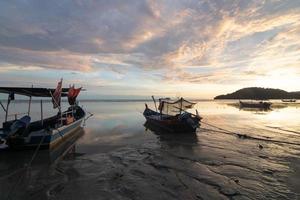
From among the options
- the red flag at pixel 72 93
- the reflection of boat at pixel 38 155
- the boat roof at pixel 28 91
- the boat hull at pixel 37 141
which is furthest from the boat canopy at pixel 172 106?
the boat hull at pixel 37 141

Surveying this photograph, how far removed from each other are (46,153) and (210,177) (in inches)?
357

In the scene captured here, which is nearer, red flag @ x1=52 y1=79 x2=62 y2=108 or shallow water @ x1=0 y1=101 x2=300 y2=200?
shallow water @ x1=0 y1=101 x2=300 y2=200

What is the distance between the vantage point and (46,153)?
1291cm

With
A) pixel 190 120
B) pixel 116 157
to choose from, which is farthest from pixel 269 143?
pixel 116 157

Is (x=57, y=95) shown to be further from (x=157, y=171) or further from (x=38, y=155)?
(x=157, y=171)

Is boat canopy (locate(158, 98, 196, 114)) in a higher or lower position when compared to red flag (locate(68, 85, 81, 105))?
lower

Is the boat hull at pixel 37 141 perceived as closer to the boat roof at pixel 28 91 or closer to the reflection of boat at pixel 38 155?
the reflection of boat at pixel 38 155

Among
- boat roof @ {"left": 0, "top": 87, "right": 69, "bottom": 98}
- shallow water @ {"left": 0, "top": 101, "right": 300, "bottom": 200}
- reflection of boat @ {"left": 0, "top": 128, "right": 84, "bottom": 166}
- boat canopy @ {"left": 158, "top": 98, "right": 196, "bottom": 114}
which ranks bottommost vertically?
reflection of boat @ {"left": 0, "top": 128, "right": 84, "bottom": 166}

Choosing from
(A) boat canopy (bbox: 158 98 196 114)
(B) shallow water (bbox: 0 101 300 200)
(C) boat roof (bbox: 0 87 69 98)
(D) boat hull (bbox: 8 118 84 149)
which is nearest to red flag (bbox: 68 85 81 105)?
(C) boat roof (bbox: 0 87 69 98)

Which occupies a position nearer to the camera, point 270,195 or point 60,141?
point 270,195

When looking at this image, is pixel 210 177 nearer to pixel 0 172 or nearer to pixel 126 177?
pixel 126 177

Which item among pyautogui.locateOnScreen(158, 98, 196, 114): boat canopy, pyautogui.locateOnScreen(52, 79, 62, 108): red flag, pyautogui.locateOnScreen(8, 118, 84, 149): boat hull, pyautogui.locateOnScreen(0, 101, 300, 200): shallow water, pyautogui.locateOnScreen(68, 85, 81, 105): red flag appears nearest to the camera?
pyautogui.locateOnScreen(0, 101, 300, 200): shallow water

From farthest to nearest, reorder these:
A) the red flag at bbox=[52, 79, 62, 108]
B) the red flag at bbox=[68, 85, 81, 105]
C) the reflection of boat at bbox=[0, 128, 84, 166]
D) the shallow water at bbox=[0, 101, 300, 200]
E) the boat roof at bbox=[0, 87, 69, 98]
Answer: the red flag at bbox=[68, 85, 81, 105] → the red flag at bbox=[52, 79, 62, 108] → the boat roof at bbox=[0, 87, 69, 98] → the reflection of boat at bbox=[0, 128, 84, 166] → the shallow water at bbox=[0, 101, 300, 200]

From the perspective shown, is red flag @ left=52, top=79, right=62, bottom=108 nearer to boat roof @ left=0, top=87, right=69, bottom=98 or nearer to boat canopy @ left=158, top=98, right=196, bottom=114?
boat roof @ left=0, top=87, right=69, bottom=98
